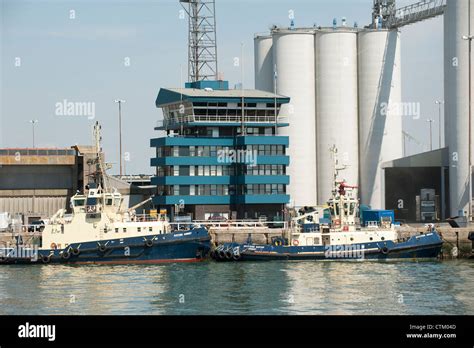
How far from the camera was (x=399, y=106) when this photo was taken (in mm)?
105312

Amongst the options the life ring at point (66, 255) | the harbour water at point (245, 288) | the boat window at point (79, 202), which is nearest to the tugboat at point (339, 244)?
the harbour water at point (245, 288)

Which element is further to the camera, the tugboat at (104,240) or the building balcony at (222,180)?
the building balcony at (222,180)

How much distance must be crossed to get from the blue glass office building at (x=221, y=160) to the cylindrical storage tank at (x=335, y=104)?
1409 centimetres

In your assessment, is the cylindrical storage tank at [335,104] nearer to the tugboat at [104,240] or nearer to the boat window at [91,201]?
the tugboat at [104,240]

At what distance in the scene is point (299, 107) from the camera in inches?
4072

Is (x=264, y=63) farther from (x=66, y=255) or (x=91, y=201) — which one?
(x=66, y=255)

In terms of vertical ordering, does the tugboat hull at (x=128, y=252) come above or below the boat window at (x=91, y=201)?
below

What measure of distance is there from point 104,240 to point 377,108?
49.3 m

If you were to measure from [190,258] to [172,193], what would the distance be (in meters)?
26.4

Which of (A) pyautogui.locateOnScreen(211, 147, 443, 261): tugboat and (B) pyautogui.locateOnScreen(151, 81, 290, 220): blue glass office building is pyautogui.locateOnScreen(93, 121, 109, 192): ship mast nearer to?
(A) pyautogui.locateOnScreen(211, 147, 443, 261): tugboat

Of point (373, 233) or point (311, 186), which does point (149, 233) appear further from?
point (311, 186)

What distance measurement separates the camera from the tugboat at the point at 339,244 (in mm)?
61844

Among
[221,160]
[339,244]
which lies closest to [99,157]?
[339,244]
